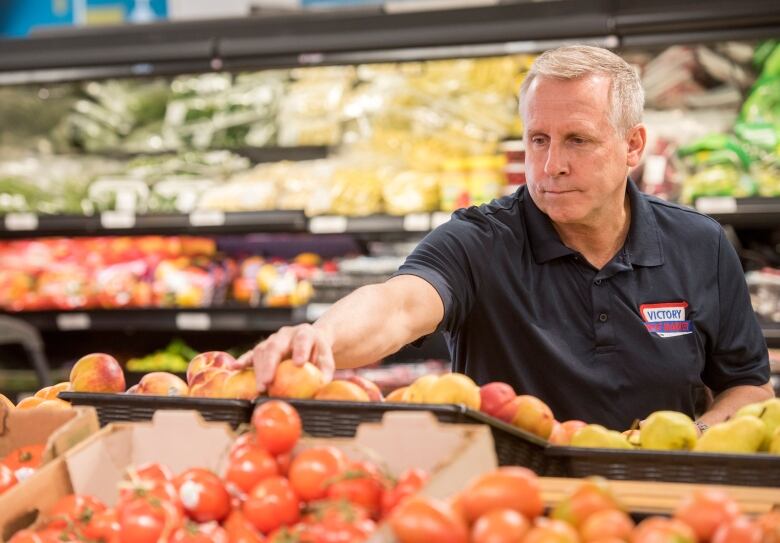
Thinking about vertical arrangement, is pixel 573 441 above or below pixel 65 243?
above

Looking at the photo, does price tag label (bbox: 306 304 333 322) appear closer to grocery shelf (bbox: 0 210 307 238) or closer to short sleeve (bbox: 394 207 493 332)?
grocery shelf (bbox: 0 210 307 238)

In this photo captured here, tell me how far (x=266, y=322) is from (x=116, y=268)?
91 cm

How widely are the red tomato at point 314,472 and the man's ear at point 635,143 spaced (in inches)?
55.3

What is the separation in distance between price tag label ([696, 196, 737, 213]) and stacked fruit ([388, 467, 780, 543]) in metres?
2.86

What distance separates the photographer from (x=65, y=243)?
5414 mm

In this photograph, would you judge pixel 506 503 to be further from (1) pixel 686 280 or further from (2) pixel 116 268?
(2) pixel 116 268

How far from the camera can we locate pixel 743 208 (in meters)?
3.95

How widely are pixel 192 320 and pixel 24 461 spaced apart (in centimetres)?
320

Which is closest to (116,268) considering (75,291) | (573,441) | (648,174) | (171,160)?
(75,291)

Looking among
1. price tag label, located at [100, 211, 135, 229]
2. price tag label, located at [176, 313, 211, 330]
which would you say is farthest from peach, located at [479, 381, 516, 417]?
price tag label, located at [100, 211, 135, 229]

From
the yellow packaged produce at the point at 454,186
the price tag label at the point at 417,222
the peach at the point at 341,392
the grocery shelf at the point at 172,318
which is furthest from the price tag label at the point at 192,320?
the peach at the point at 341,392

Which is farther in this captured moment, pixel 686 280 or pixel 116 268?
pixel 116 268

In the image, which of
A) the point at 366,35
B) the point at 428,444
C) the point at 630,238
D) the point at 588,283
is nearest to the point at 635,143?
the point at 630,238

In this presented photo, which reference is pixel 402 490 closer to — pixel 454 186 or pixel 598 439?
pixel 598 439
